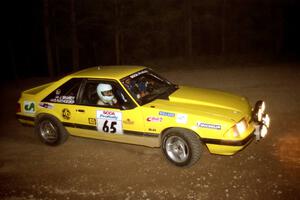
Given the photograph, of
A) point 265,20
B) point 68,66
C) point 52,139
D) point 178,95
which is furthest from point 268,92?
point 68,66

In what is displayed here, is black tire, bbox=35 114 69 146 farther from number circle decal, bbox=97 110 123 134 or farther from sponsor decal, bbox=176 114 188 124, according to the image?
sponsor decal, bbox=176 114 188 124

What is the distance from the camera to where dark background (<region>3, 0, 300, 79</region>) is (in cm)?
2427

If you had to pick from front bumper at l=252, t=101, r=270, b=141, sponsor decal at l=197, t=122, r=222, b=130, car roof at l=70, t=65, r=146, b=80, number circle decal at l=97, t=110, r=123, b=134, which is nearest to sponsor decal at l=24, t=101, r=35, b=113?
car roof at l=70, t=65, r=146, b=80

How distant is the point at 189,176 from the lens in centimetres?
609

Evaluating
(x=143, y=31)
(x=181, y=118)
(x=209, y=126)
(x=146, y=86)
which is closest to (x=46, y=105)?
(x=146, y=86)

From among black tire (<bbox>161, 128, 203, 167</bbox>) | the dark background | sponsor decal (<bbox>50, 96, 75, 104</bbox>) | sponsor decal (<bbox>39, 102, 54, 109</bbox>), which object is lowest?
black tire (<bbox>161, 128, 203, 167</bbox>)

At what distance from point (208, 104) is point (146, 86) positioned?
137 centimetres

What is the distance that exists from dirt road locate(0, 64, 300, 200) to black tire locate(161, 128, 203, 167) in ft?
0.58

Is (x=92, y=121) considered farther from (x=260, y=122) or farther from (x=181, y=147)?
(x=260, y=122)

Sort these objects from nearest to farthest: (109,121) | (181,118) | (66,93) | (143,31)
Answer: (181,118)
(109,121)
(66,93)
(143,31)

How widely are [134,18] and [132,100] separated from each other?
21.2 m

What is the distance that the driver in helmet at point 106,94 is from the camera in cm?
689

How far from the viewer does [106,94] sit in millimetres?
6906

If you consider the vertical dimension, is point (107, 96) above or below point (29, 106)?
above
